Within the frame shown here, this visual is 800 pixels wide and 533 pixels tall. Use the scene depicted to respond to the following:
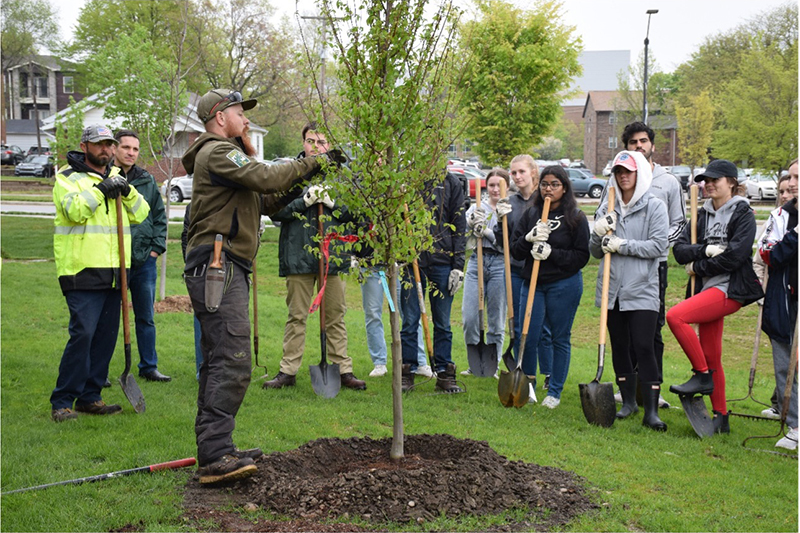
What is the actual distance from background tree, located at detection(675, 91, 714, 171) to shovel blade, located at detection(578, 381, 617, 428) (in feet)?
123

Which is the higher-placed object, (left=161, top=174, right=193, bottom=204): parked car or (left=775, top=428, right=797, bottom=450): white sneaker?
(left=161, top=174, right=193, bottom=204): parked car

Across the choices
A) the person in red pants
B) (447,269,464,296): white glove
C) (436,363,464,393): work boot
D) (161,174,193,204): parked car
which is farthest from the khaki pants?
(161,174,193,204): parked car

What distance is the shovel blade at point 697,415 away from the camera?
6.77 m

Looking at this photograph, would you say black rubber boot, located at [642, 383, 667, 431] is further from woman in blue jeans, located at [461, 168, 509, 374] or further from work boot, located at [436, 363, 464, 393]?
woman in blue jeans, located at [461, 168, 509, 374]

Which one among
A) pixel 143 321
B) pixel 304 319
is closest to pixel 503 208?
pixel 304 319

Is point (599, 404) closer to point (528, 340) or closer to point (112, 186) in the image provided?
point (528, 340)

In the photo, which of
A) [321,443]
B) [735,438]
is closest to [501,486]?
[321,443]

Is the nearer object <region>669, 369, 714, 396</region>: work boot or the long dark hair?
<region>669, 369, 714, 396</region>: work boot

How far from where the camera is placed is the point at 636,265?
7004 millimetres

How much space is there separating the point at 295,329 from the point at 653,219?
358cm

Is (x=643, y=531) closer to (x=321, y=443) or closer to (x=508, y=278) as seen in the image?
(x=321, y=443)

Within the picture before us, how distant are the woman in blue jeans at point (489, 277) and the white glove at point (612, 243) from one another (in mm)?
1821

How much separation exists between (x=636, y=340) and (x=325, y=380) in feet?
9.44

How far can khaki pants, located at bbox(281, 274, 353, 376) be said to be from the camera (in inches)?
309
